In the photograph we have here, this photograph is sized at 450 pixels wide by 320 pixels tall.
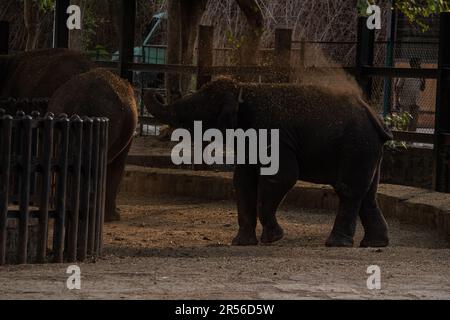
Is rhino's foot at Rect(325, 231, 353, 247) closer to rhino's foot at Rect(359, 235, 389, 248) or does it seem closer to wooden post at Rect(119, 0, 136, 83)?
rhino's foot at Rect(359, 235, 389, 248)

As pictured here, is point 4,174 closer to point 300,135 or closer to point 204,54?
point 300,135

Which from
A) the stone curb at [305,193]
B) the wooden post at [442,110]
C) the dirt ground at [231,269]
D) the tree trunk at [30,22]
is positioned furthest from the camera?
the tree trunk at [30,22]

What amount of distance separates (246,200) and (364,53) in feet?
15.4

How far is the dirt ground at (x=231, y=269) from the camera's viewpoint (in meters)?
7.89

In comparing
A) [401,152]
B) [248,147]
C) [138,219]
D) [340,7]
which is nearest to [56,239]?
[248,147]

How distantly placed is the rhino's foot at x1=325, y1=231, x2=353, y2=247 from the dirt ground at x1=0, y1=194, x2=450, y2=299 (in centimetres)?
20

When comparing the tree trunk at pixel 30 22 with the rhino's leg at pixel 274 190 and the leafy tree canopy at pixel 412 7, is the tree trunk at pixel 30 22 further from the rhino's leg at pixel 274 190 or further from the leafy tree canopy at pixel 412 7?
the rhino's leg at pixel 274 190

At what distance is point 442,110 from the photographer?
1508 centimetres

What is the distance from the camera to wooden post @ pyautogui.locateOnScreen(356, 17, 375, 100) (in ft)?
53.4

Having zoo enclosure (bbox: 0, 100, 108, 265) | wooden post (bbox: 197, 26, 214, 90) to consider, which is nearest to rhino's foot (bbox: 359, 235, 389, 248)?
zoo enclosure (bbox: 0, 100, 108, 265)

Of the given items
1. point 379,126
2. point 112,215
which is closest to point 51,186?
point 379,126

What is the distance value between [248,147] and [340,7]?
1908 centimetres

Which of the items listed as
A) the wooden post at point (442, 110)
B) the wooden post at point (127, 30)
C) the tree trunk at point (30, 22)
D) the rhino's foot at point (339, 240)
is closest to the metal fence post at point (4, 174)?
the rhino's foot at point (339, 240)

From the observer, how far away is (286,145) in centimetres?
1223
